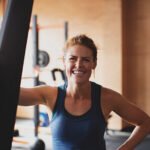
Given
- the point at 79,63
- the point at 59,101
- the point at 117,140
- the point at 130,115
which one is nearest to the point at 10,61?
the point at 79,63

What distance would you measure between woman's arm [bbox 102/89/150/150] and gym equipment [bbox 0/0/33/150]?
2.96ft

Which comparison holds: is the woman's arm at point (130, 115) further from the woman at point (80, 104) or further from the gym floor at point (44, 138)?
the gym floor at point (44, 138)

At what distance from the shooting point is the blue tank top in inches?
43.7

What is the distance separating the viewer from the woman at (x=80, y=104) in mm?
1102

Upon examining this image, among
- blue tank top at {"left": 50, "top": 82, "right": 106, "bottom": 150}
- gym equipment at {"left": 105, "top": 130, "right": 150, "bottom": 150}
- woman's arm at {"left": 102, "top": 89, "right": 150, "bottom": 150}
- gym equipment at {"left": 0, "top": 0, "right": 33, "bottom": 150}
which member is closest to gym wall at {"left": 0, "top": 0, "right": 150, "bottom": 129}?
gym equipment at {"left": 105, "top": 130, "right": 150, "bottom": 150}

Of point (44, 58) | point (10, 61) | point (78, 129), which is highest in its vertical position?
point (44, 58)

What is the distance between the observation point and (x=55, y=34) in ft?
19.7

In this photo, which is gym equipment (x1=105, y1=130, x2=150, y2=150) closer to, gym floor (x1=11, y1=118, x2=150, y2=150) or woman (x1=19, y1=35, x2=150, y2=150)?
gym floor (x1=11, y1=118, x2=150, y2=150)

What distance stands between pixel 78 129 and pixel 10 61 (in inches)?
32.8

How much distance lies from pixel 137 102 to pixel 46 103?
179 inches

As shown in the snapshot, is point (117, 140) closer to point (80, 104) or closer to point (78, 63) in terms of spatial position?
point (80, 104)

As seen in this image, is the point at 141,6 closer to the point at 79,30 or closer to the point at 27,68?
the point at 79,30

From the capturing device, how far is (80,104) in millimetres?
1195

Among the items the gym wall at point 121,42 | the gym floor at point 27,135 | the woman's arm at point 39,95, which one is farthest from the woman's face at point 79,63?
Answer: the gym wall at point 121,42
